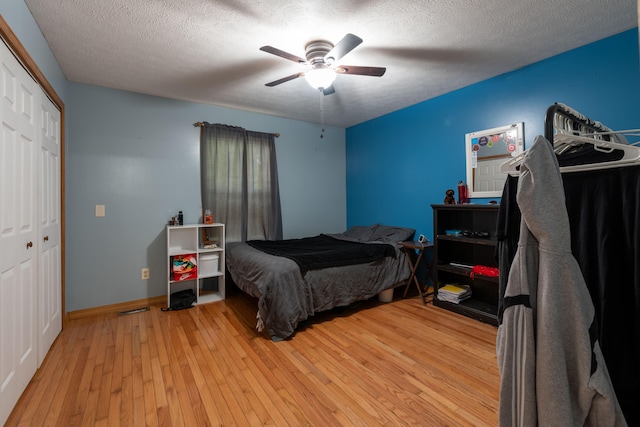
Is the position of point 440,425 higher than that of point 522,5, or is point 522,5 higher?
point 522,5

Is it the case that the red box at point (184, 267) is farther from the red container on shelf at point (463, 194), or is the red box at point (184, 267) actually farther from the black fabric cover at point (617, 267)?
the black fabric cover at point (617, 267)

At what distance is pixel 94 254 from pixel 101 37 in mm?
2156

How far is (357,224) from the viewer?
4.79 metres

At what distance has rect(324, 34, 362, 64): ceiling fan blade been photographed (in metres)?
1.87

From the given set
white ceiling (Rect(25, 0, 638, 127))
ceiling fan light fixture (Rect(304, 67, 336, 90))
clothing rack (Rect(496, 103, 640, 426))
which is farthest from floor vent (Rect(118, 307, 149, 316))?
clothing rack (Rect(496, 103, 640, 426))

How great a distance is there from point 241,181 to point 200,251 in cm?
109

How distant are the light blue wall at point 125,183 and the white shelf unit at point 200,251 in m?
0.18

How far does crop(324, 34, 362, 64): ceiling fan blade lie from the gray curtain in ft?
6.63

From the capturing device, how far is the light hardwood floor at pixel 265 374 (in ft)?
5.15

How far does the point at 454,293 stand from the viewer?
3.01 m

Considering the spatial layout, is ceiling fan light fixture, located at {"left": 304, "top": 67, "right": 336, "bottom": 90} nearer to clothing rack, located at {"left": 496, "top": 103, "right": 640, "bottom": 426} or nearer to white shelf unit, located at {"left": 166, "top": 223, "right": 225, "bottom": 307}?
clothing rack, located at {"left": 496, "top": 103, "right": 640, "bottom": 426}

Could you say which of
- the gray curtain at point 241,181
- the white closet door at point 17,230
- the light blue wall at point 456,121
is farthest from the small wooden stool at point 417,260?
the white closet door at point 17,230

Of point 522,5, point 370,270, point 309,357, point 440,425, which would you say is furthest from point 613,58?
point 309,357

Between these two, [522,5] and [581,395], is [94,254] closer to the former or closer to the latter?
[581,395]
